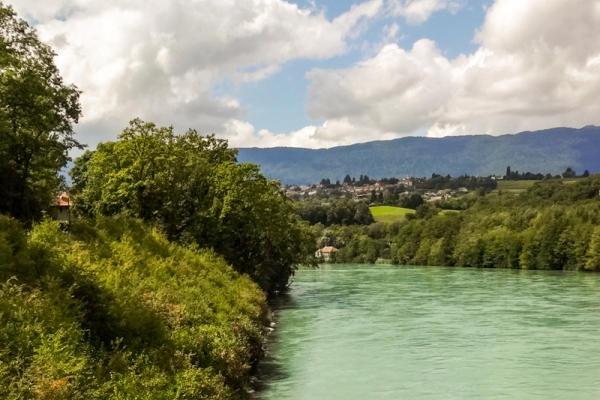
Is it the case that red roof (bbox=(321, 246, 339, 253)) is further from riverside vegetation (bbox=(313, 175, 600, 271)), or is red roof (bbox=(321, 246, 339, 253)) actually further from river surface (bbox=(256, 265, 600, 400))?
river surface (bbox=(256, 265, 600, 400))

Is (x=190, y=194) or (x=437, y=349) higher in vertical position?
(x=190, y=194)

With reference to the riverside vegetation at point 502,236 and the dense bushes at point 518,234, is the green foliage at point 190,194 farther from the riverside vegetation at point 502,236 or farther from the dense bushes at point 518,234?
the dense bushes at point 518,234

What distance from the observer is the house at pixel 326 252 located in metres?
164

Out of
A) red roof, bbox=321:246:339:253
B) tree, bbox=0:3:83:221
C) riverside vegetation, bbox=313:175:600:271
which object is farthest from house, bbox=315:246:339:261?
tree, bbox=0:3:83:221

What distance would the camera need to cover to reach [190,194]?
4962 centimetres

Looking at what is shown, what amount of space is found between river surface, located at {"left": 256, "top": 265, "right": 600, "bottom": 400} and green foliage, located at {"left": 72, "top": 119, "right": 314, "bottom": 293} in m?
6.96

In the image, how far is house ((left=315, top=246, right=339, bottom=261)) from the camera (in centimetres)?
16375

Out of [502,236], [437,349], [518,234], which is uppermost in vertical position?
[437,349]

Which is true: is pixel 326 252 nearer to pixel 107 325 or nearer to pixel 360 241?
pixel 360 241

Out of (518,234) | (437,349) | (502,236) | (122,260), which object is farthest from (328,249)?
(122,260)

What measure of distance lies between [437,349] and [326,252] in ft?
459

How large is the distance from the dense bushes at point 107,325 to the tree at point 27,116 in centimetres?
474

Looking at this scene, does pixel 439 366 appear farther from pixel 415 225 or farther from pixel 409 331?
pixel 415 225

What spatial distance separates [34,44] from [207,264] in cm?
1596
